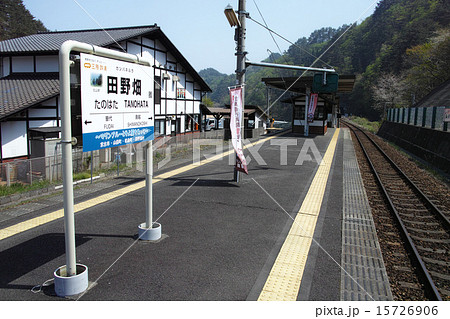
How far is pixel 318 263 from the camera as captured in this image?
5.05 m

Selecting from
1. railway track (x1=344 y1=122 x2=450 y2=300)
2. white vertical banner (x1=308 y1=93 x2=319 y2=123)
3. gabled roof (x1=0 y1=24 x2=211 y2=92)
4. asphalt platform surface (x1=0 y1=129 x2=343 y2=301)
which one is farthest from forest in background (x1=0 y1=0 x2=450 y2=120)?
gabled roof (x1=0 y1=24 x2=211 y2=92)

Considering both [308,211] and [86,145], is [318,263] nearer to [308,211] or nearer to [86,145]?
[308,211]

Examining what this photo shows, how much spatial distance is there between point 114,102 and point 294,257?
3.58 metres

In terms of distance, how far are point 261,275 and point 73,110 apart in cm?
329

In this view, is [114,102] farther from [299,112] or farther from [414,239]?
[299,112]

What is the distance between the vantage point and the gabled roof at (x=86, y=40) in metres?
16.3

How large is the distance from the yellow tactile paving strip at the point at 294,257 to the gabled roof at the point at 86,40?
39.2 feet

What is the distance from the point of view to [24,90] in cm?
1480

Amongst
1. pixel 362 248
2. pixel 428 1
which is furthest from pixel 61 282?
pixel 428 1

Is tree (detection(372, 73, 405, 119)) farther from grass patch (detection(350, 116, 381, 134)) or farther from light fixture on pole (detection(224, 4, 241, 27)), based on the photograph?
light fixture on pole (detection(224, 4, 241, 27))

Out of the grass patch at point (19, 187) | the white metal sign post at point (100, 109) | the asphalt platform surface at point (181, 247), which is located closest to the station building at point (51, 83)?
the white metal sign post at point (100, 109)

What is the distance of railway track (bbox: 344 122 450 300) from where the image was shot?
15.5 ft

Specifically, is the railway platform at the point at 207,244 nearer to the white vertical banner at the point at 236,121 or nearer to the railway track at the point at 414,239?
the railway track at the point at 414,239

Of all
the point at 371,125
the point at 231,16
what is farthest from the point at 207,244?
the point at 371,125
